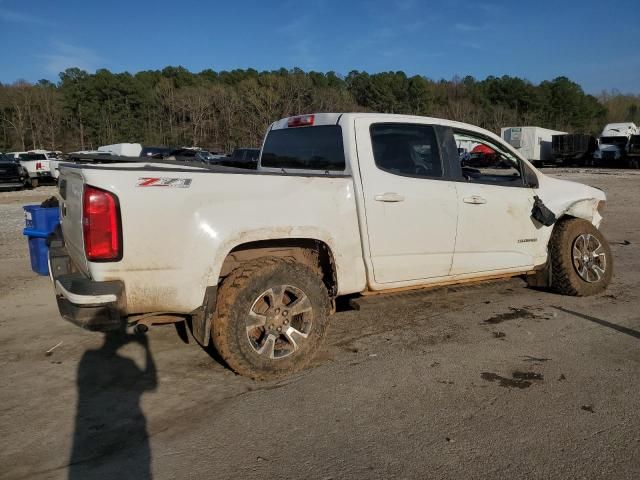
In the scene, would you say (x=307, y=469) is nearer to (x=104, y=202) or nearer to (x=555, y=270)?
(x=104, y=202)

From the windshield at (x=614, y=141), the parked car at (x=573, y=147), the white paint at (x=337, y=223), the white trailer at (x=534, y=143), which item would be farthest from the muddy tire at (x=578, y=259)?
the white trailer at (x=534, y=143)

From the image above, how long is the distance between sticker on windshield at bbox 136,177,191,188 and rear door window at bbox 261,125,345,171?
146 cm

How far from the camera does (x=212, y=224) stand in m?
3.41

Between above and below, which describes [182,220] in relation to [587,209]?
above

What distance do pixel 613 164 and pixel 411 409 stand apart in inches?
1559

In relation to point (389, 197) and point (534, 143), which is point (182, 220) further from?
point (534, 143)

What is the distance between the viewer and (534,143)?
4397 cm

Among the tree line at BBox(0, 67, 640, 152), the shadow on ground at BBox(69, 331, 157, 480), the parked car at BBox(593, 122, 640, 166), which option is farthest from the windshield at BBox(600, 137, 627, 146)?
the shadow on ground at BBox(69, 331, 157, 480)

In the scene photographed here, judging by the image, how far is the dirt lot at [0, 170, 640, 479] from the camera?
2793mm

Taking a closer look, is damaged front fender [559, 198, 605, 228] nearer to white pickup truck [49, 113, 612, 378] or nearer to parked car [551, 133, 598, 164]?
white pickup truck [49, 113, 612, 378]

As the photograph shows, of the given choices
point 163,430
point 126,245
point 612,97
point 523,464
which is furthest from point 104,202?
point 612,97

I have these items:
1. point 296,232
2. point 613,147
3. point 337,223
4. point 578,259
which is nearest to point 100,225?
point 296,232

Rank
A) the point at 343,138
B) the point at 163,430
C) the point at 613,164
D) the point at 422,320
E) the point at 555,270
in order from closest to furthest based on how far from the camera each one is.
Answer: the point at 163,430 → the point at 343,138 → the point at 422,320 → the point at 555,270 → the point at 613,164

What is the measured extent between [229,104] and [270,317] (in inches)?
2518
